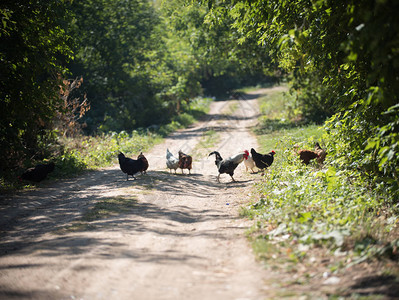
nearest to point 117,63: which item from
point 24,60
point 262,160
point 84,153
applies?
point 84,153

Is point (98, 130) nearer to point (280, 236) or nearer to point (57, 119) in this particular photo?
point (57, 119)

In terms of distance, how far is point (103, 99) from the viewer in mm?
26844

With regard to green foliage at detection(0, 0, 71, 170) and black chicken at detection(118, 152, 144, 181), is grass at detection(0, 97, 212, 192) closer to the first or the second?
green foliage at detection(0, 0, 71, 170)

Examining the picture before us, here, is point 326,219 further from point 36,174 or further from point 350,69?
point 36,174

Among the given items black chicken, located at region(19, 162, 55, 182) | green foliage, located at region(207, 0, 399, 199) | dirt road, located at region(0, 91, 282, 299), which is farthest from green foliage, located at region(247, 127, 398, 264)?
black chicken, located at region(19, 162, 55, 182)

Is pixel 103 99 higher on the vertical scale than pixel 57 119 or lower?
higher

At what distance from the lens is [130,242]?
17.9 ft

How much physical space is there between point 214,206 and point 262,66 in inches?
633

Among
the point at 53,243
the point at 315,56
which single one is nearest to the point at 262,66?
the point at 315,56

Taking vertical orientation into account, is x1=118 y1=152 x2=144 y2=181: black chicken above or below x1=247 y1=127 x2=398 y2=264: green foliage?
above

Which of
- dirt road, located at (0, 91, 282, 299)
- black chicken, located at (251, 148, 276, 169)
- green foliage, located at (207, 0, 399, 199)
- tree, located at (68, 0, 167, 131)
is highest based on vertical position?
tree, located at (68, 0, 167, 131)

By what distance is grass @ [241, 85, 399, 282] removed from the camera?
4660mm

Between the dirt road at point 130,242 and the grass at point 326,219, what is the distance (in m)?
0.44

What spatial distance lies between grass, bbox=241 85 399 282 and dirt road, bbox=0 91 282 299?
44 centimetres
